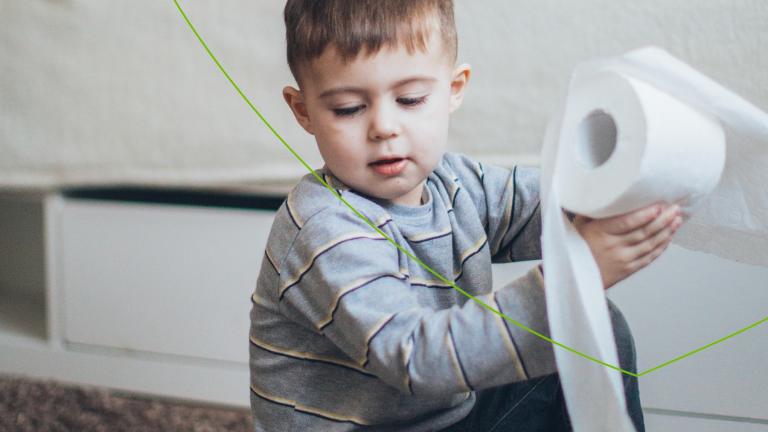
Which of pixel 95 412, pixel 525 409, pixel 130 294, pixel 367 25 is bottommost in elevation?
pixel 95 412

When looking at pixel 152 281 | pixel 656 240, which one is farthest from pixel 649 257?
pixel 152 281

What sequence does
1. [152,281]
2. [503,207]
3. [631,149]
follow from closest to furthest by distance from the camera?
[631,149]
[503,207]
[152,281]

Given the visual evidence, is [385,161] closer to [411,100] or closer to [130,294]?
[411,100]

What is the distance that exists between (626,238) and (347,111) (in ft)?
0.48

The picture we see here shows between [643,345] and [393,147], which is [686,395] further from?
[393,147]

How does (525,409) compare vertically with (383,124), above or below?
below

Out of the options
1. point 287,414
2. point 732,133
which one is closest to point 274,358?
point 287,414

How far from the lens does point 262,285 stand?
1.93ft

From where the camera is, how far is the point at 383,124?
47 cm

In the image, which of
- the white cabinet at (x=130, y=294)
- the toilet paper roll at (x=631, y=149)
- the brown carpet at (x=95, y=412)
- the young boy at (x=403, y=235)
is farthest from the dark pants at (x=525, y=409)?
the brown carpet at (x=95, y=412)

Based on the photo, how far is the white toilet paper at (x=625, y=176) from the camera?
16.5 inches

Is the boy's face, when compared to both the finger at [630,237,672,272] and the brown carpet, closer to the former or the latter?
the finger at [630,237,672,272]

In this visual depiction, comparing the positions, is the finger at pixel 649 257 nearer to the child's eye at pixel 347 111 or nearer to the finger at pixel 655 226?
the finger at pixel 655 226

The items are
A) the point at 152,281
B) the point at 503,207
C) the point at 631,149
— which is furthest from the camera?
the point at 152,281
